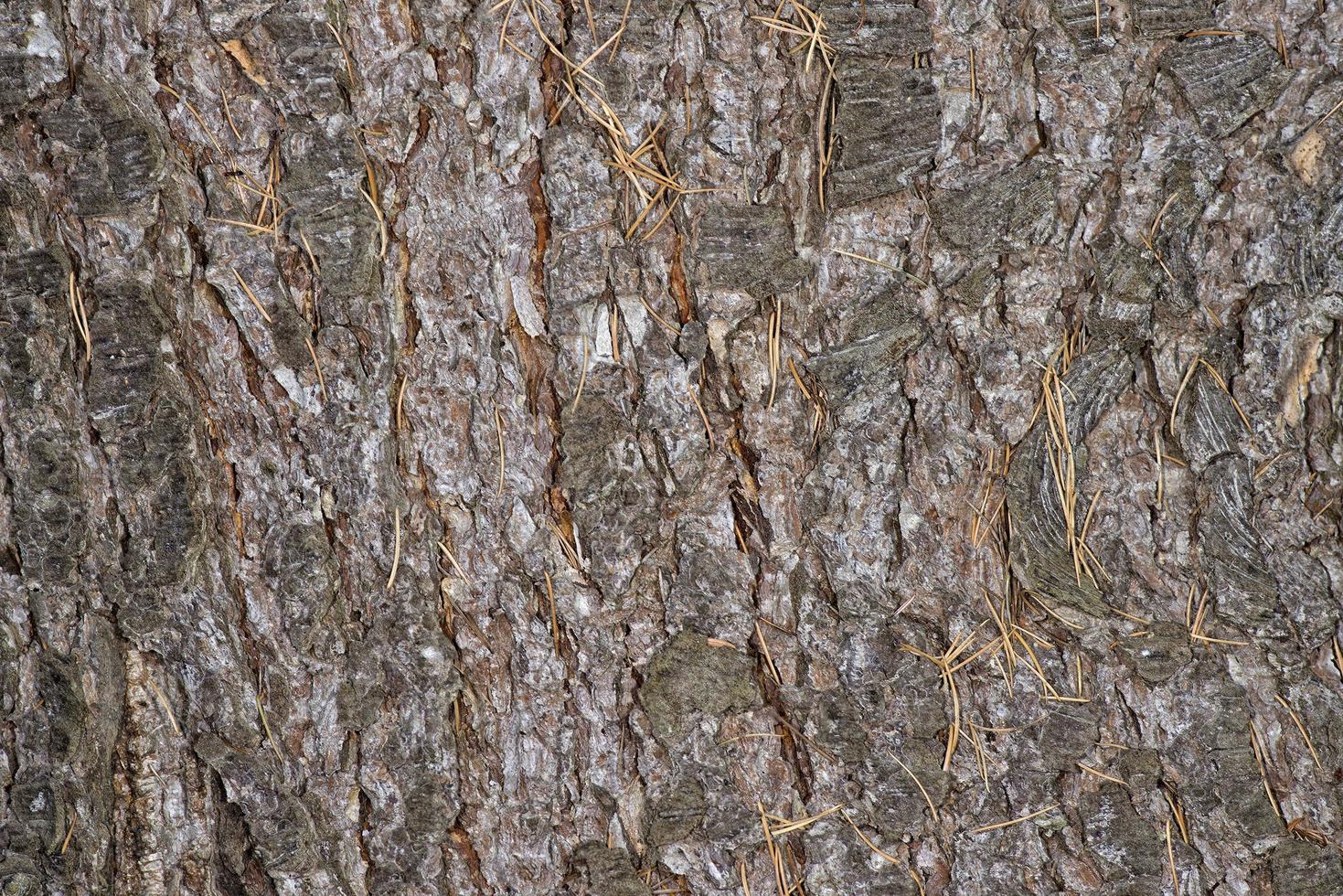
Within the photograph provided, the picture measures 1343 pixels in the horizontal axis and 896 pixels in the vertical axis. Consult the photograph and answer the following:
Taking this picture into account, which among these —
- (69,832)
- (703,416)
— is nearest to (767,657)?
(703,416)

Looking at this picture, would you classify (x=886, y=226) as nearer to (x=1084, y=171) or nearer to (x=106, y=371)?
(x=1084, y=171)

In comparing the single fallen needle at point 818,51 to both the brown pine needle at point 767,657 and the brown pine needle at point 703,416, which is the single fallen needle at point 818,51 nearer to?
the brown pine needle at point 703,416

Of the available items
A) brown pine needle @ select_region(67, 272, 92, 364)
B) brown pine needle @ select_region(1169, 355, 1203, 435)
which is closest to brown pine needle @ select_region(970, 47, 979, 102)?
brown pine needle @ select_region(1169, 355, 1203, 435)

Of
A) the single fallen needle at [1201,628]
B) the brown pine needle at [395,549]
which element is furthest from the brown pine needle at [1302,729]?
the brown pine needle at [395,549]

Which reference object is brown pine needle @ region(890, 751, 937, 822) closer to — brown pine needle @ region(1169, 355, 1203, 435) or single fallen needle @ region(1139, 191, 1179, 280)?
brown pine needle @ region(1169, 355, 1203, 435)

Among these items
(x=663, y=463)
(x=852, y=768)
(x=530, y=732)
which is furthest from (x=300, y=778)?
(x=852, y=768)

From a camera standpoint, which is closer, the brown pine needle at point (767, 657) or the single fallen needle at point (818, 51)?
the single fallen needle at point (818, 51)

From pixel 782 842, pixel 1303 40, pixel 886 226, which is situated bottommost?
pixel 782 842

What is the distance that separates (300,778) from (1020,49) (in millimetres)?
1598

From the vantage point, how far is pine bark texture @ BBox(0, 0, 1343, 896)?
4.35ft

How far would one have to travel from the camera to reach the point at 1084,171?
135cm

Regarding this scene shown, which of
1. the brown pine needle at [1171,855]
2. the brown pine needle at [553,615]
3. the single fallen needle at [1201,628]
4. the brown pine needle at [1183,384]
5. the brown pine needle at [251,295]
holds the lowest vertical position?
the brown pine needle at [1171,855]

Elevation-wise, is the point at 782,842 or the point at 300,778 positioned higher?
the point at 300,778

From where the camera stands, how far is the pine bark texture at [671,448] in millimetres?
1325
